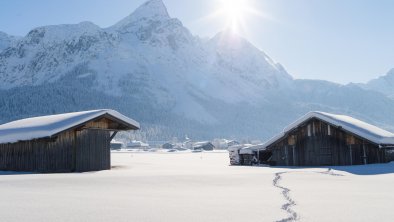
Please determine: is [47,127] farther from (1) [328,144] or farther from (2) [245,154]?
(1) [328,144]

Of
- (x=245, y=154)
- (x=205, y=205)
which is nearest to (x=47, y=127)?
(x=245, y=154)

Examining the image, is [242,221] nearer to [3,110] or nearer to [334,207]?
[334,207]

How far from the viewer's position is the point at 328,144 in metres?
28.8

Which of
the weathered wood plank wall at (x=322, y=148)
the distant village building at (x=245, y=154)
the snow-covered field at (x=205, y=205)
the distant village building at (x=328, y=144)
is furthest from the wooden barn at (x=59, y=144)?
the snow-covered field at (x=205, y=205)

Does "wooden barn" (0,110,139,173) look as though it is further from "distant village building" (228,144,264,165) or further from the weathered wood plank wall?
the weathered wood plank wall

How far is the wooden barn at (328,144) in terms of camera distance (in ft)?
90.4

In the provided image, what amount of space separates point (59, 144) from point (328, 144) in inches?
686

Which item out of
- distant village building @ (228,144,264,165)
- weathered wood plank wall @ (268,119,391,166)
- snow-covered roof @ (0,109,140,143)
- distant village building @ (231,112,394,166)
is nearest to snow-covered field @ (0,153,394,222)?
snow-covered roof @ (0,109,140,143)

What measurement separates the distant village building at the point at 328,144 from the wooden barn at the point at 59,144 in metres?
11.7

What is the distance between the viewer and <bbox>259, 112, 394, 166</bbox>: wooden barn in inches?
1085

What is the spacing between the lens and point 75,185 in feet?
47.2

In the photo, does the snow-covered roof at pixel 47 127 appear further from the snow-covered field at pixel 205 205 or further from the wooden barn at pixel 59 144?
the snow-covered field at pixel 205 205

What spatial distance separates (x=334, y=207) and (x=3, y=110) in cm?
A: 19234

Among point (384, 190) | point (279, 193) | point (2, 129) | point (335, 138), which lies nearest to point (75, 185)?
point (279, 193)
